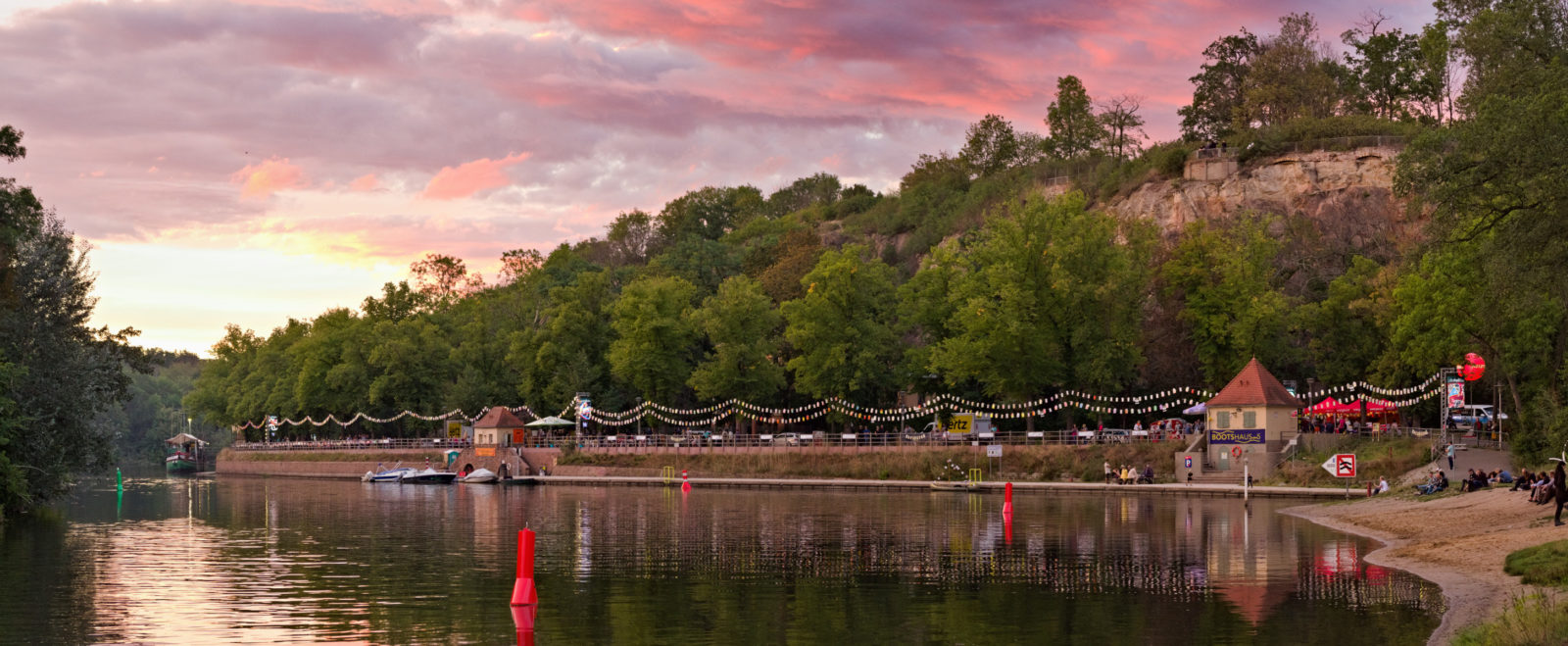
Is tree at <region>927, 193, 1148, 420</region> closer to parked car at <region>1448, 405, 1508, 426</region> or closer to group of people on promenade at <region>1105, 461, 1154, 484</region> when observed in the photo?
group of people on promenade at <region>1105, 461, 1154, 484</region>

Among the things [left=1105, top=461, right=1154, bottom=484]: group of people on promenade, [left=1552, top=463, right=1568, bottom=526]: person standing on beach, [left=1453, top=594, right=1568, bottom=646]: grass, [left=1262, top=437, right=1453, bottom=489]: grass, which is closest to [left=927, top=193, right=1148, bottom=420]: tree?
[left=1105, top=461, right=1154, bottom=484]: group of people on promenade

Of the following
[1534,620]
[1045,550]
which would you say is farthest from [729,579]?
[1534,620]

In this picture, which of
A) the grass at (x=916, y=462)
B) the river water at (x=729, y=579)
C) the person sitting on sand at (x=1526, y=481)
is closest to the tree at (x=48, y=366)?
the river water at (x=729, y=579)

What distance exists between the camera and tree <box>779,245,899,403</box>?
95.7 m

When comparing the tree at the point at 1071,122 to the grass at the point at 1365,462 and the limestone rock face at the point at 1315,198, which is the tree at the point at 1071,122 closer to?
the limestone rock face at the point at 1315,198

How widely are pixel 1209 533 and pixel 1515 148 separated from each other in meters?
15.6

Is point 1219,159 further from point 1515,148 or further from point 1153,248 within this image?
point 1515,148

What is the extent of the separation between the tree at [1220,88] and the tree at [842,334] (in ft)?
130

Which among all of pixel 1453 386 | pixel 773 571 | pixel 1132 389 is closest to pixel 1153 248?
pixel 1132 389

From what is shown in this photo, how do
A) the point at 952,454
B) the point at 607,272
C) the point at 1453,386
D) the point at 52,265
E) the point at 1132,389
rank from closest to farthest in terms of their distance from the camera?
1. the point at 52,265
2. the point at 1453,386
3. the point at 952,454
4. the point at 1132,389
5. the point at 607,272

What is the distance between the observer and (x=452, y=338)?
145m

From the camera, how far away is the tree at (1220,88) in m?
122

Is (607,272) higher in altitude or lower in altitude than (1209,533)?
higher

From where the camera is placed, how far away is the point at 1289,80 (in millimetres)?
121438
